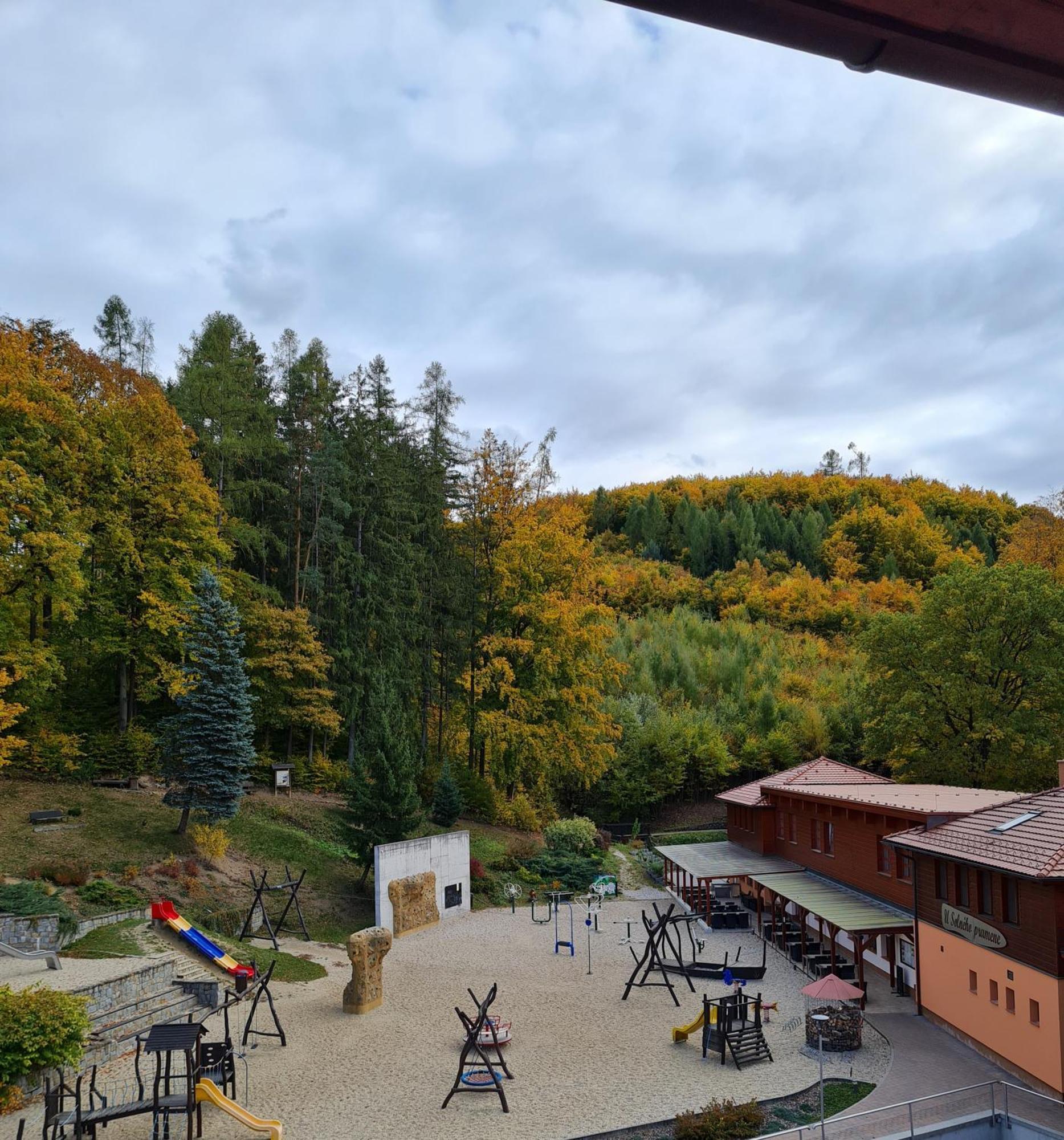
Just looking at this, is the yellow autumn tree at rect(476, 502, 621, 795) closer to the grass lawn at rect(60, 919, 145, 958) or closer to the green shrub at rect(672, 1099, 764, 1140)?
the grass lawn at rect(60, 919, 145, 958)

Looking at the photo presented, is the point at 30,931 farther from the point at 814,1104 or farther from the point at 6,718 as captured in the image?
the point at 814,1104

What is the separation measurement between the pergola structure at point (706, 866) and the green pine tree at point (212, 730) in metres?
14.5

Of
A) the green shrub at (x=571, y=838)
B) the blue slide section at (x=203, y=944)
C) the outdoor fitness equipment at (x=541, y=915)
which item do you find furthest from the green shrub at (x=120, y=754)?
the green shrub at (x=571, y=838)

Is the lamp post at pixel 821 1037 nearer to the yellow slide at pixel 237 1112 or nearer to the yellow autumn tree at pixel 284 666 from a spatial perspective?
the yellow slide at pixel 237 1112

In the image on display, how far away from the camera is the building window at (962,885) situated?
16859 millimetres

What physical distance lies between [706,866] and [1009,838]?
14069mm

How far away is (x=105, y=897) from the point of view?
21.9m

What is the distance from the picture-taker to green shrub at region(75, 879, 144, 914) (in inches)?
848

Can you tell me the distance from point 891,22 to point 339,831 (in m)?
28.6

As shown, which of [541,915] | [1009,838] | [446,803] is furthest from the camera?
[446,803]

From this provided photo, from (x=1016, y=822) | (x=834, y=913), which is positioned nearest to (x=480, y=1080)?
(x=834, y=913)

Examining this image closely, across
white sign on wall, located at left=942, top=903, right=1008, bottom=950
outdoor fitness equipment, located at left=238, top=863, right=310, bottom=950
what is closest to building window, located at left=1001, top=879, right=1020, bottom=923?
white sign on wall, located at left=942, top=903, right=1008, bottom=950

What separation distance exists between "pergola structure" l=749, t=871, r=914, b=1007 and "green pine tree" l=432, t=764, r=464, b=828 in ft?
36.8

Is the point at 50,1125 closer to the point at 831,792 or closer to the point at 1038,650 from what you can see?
the point at 831,792
